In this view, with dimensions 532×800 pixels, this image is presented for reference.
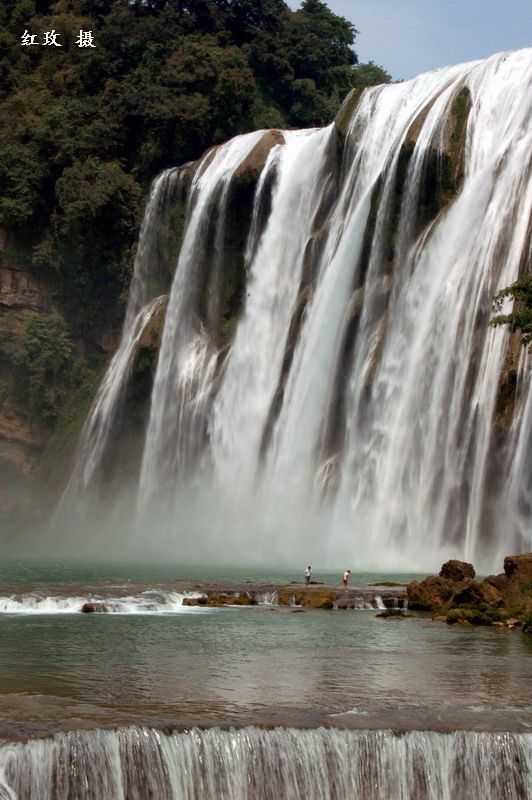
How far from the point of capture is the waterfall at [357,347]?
105ft

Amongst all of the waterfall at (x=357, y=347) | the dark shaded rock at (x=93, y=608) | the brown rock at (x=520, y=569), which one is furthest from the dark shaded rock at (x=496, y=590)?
the dark shaded rock at (x=93, y=608)

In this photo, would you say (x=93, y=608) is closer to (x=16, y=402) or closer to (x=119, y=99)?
(x=16, y=402)

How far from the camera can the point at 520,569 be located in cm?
2277

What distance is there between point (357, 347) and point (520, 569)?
55.2ft

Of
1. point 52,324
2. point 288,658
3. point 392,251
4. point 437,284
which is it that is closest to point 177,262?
point 52,324

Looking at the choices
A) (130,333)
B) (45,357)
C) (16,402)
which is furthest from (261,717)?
(16,402)

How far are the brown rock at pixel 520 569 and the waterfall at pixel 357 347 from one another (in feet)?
19.2

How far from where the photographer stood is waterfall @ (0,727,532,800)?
1198 centimetres

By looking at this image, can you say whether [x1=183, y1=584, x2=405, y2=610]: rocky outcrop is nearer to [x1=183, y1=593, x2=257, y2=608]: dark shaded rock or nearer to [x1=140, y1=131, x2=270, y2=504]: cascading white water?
[x1=183, y1=593, x2=257, y2=608]: dark shaded rock

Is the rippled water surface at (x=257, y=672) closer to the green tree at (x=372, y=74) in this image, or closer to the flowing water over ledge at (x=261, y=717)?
the flowing water over ledge at (x=261, y=717)

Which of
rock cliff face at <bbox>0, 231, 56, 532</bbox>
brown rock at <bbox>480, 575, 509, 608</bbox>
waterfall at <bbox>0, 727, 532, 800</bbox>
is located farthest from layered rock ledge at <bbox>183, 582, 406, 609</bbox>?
rock cliff face at <bbox>0, 231, 56, 532</bbox>

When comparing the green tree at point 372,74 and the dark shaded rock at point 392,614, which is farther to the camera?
the green tree at point 372,74

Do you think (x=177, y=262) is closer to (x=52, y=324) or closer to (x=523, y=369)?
(x=52, y=324)

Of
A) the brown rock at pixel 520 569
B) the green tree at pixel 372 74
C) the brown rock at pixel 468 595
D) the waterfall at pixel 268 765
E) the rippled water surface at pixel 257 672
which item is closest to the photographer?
the waterfall at pixel 268 765
